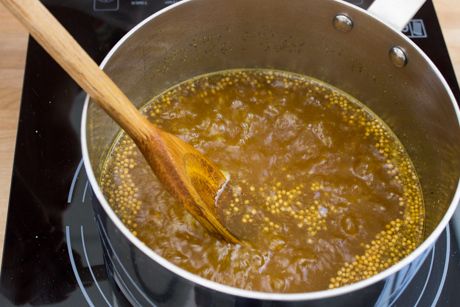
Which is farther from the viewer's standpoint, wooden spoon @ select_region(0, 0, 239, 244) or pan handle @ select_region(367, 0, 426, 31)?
pan handle @ select_region(367, 0, 426, 31)

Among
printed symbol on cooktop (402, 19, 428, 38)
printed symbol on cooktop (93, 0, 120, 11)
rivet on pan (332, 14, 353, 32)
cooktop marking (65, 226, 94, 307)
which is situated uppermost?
printed symbol on cooktop (402, 19, 428, 38)

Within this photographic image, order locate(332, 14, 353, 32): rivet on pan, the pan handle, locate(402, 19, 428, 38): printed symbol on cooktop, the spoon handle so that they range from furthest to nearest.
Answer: locate(402, 19, 428, 38): printed symbol on cooktop
locate(332, 14, 353, 32): rivet on pan
the pan handle
the spoon handle

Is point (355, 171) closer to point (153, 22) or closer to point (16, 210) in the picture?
point (153, 22)

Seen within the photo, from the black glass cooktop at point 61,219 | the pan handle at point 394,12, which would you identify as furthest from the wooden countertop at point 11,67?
the pan handle at point 394,12

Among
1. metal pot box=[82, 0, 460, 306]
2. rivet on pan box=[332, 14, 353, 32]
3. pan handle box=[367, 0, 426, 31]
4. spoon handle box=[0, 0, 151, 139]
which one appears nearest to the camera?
spoon handle box=[0, 0, 151, 139]

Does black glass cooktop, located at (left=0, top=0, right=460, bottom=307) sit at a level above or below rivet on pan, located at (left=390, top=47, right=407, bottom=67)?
below

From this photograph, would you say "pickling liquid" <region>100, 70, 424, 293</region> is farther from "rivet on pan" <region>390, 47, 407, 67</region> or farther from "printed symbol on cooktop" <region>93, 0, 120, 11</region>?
"printed symbol on cooktop" <region>93, 0, 120, 11</region>

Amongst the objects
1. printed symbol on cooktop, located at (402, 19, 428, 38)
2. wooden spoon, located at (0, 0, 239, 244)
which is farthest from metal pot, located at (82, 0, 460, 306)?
printed symbol on cooktop, located at (402, 19, 428, 38)

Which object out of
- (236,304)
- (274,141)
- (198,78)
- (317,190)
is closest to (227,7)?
(198,78)
